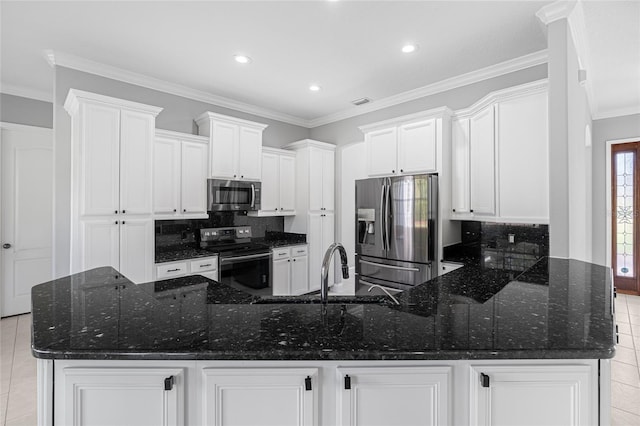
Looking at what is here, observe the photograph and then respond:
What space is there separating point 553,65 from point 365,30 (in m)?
1.44

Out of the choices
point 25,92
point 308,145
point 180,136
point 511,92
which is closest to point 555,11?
point 511,92

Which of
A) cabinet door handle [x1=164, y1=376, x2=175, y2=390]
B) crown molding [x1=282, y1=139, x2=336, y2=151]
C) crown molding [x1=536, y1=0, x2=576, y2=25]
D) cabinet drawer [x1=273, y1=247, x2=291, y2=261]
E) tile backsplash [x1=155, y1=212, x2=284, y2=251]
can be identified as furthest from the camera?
crown molding [x1=282, y1=139, x2=336, y2=151]

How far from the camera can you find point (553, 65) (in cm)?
233

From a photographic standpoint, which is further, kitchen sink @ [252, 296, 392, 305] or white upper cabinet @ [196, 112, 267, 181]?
white upper cabinet @ [196, 112, 267, 181]

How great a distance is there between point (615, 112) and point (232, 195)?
581 centimetres

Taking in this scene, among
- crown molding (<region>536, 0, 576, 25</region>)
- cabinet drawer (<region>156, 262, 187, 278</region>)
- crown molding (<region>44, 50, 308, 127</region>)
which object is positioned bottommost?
cabinet drawer (<region>156, 262, 187, 278</region>)

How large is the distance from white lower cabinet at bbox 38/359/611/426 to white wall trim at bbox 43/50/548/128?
3.24 metres

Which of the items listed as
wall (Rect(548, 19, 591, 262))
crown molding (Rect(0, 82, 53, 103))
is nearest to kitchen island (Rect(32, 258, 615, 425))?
wall (Rect(548, 19, 591, 262))

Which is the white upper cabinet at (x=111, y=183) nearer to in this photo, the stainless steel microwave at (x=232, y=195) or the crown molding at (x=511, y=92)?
the stainless steel microwave at (x=232, y=195)

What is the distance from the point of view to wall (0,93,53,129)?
382cm

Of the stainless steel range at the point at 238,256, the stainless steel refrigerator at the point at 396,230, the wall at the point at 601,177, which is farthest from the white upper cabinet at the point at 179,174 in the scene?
the wall at the point at 601,177

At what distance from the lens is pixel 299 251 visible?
469 centimetres

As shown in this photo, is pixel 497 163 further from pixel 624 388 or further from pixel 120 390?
pixel 120 390

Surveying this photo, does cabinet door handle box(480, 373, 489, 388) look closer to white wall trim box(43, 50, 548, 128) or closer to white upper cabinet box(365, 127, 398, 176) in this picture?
white upper cabinet box(365, 127, 398, 176)
